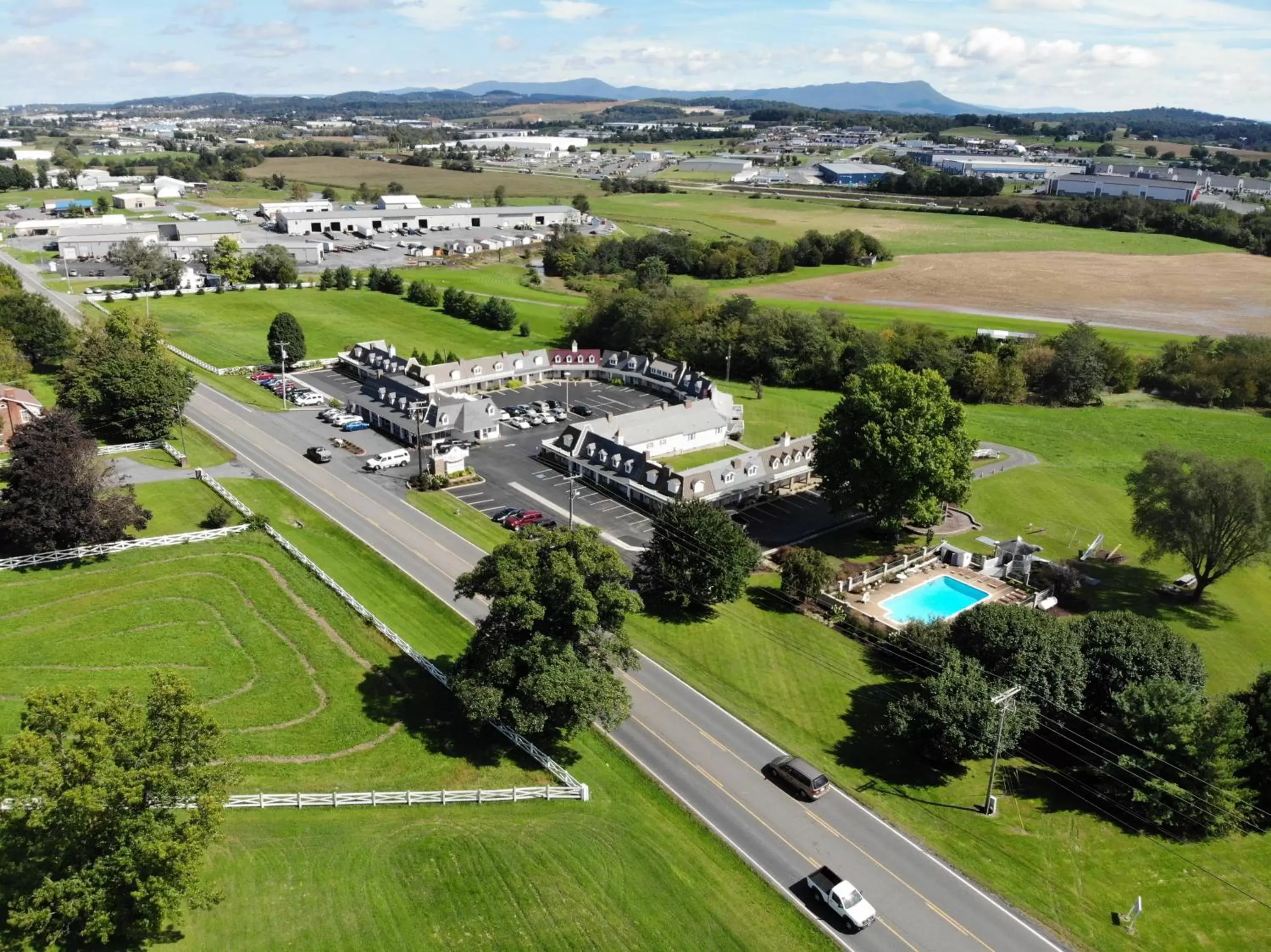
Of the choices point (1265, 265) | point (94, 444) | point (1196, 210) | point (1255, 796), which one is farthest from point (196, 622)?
point (1196, 210)

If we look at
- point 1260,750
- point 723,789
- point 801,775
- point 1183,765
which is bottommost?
point 723,789

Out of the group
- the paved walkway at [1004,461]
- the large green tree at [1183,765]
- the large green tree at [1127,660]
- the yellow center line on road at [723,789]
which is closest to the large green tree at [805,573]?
the large green tree at [1127,660]

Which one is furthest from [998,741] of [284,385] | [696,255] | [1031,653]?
[696,255]

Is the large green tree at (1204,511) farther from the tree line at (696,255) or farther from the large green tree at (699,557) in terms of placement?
the tree line at (696,255)

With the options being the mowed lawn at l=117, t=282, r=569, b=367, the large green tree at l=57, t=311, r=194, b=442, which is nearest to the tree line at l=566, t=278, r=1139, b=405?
the mowed lawn at l=117, t=282, r=569, b=367

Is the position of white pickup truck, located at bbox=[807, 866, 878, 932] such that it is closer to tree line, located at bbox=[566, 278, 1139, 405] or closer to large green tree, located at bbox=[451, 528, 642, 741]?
large green tree, located at bbox=[451, 528, 642, 741]

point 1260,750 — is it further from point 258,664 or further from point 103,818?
point 258,664
